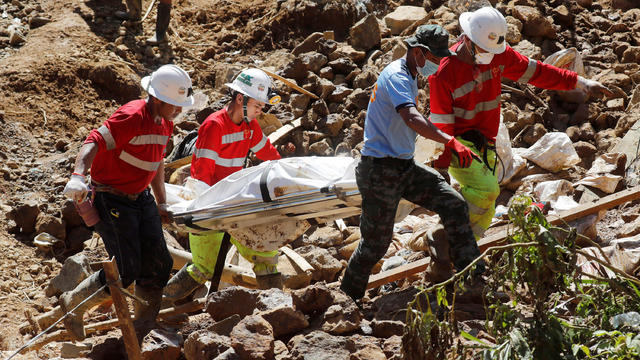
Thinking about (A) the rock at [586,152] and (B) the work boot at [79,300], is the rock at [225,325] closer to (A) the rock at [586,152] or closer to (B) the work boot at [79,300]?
Result: (B) the work boot at [79,300]

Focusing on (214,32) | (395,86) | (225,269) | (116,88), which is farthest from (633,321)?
(214,32)

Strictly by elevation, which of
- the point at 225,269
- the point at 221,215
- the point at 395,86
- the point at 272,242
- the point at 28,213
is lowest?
the point at 28,213

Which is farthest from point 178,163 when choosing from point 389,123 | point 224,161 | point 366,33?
point 389,123

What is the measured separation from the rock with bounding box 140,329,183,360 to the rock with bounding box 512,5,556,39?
6494mm

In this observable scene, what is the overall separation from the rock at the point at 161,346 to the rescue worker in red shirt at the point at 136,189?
0.58 metres

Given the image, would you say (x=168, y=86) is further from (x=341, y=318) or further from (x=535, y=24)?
(x=535, y=24)

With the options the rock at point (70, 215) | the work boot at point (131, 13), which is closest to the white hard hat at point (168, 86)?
the rock at point (70, 215)

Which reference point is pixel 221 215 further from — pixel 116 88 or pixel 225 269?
pixel 116 88

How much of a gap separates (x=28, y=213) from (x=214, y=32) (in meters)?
4.71

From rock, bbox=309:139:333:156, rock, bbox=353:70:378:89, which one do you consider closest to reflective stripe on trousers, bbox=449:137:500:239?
rock, bbox=309:139:333:156

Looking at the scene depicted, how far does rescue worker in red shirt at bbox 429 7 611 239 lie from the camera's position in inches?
182

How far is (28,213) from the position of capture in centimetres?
770

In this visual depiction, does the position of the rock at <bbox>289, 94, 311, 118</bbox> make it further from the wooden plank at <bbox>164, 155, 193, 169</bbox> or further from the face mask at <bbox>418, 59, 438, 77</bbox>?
the face mask at <bbox>418, 59, 438, 77</bbox>

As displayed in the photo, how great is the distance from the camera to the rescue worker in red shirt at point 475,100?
4.62 meters
